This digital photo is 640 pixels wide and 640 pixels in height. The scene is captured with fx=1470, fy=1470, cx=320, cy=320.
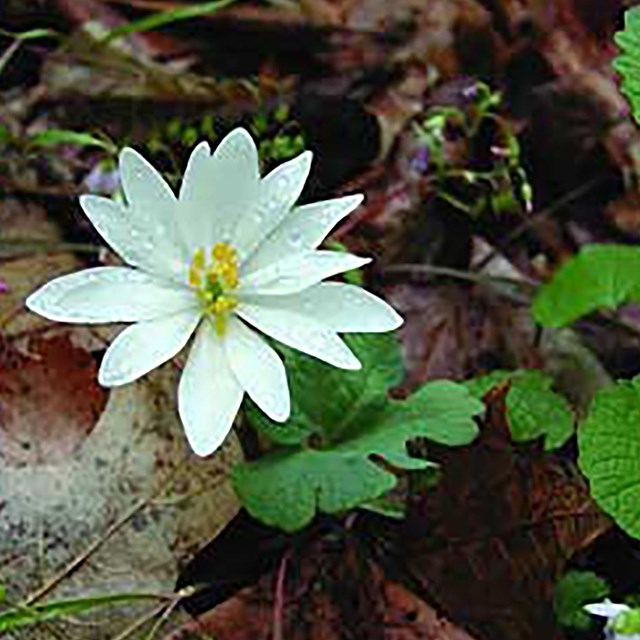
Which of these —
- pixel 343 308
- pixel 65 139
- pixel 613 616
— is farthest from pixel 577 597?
pixel 65 139

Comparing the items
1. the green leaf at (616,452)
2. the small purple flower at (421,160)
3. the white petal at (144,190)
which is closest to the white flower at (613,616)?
the green leaf at (616,452)

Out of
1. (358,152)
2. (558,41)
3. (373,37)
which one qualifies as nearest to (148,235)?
(358,152)

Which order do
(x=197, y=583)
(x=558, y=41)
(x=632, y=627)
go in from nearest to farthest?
(x=632, y=627)
(x=197, y=583)
(x=558, y=41)

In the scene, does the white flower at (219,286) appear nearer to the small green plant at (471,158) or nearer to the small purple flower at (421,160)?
the small green plant at (471,158)

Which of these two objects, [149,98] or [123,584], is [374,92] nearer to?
[149,98]

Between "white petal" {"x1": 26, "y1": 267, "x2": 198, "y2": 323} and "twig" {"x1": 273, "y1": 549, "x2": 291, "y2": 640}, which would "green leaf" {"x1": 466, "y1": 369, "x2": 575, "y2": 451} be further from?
"white petal" {"x1": 26, "y1": 267, "x2": 198, "y2": 323}
